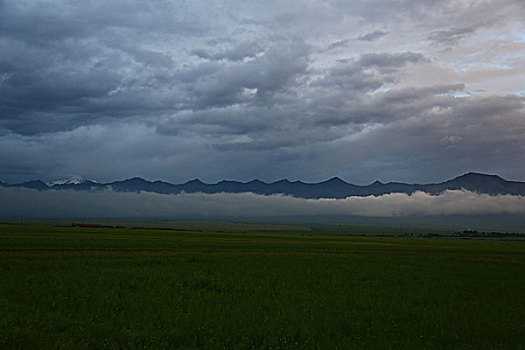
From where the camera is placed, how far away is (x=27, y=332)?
1228 centimetres

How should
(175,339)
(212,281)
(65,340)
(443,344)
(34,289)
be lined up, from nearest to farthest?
(65,340) → (175,339) → (443,344) → (34,289) → (212,281)

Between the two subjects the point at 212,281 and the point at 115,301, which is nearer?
the point at 115,301

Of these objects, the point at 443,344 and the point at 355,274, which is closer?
the point at 443,344

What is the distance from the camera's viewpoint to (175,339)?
12961 millimetres

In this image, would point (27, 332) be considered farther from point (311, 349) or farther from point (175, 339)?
point (311, 349)

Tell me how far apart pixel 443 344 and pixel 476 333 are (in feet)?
6.84

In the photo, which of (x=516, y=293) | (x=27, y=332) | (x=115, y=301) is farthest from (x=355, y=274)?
(x=27, y=332)

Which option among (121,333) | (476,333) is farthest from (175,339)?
(476,333)

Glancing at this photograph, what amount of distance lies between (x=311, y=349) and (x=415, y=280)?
18.8 m

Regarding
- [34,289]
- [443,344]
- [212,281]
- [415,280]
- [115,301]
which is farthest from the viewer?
[415,280]

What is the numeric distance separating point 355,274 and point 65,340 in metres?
22.6

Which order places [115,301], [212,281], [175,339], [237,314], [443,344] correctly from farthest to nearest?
[212,281] → [115,301] → [237,314] → [443,344] → [175,339]

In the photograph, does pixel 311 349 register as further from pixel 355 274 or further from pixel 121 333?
pixel 355 274

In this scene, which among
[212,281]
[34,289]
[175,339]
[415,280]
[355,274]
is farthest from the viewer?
[355,274]
